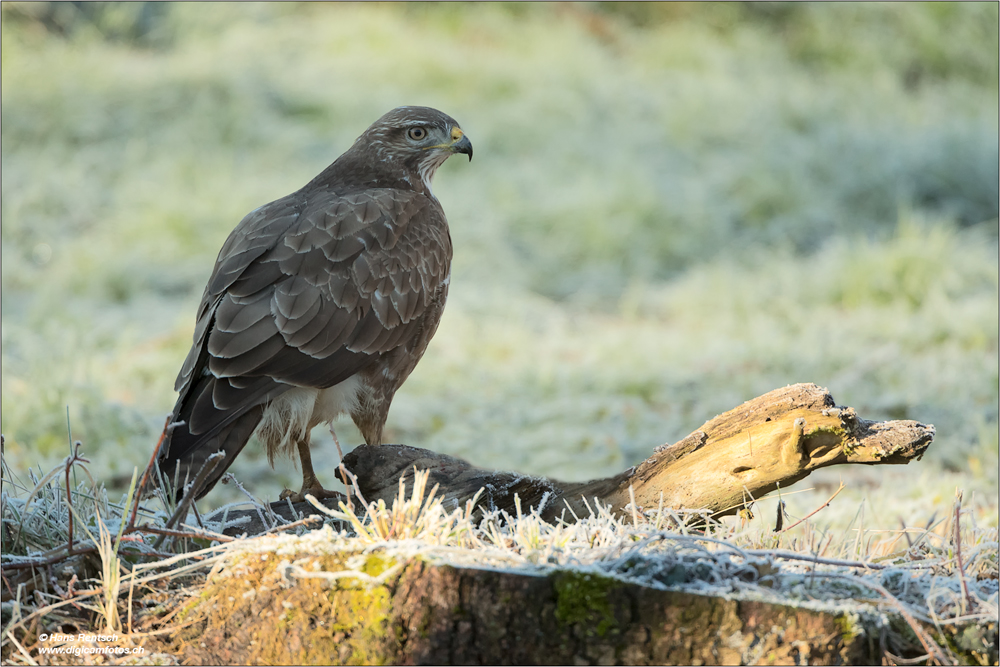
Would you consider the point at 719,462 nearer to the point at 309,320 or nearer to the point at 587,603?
the point at 587,603

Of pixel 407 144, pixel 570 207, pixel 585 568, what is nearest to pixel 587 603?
pixel 585 568

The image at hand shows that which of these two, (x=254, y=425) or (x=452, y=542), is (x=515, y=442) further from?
(x=452, y=542)

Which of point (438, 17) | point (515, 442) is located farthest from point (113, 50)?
point (515, 442)

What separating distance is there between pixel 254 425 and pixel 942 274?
6983 millimetres

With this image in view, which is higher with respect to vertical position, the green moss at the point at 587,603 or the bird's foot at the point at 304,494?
the bird's foot at the point at 304,494

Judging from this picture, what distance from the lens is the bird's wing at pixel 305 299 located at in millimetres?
3184

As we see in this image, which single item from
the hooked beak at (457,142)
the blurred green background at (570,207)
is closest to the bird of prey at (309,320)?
the hooked beak at (457,142)

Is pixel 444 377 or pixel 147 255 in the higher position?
pixel 147 255

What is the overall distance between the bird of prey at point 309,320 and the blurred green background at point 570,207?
1849 millimetres

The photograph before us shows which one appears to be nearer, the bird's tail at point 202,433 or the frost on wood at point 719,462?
the frost on wood at point 719,462

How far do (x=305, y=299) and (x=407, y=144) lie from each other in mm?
1201

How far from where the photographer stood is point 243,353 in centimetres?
320

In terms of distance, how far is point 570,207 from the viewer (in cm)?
1019

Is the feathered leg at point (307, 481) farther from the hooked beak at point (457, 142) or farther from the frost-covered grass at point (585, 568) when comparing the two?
the hooked beak at point (457, 142)
